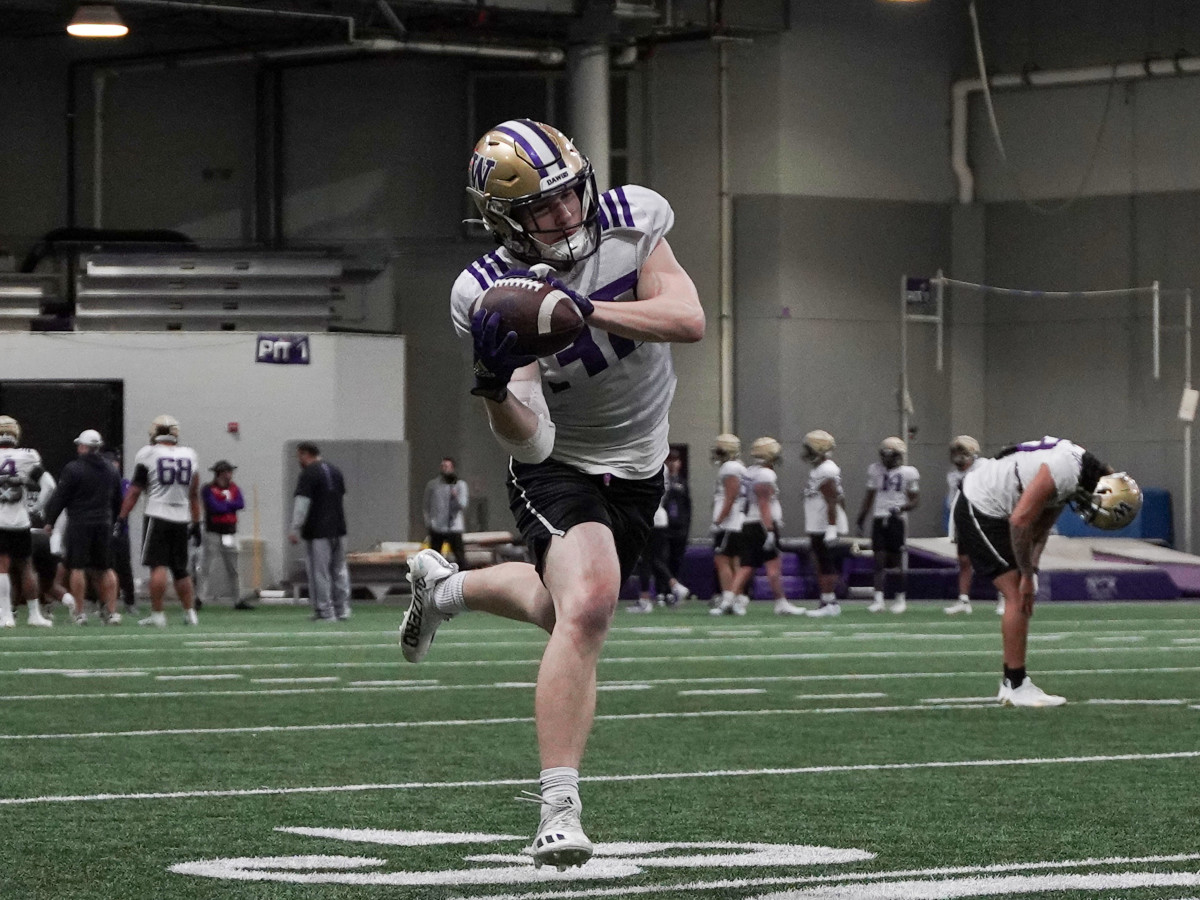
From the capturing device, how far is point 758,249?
3055 centimetres

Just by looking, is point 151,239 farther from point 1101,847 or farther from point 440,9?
point 1101,847

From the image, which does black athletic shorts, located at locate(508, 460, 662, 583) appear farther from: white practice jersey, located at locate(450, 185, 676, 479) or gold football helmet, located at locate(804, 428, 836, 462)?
gold football helmet, located at locate(804, 428, 836, 462)

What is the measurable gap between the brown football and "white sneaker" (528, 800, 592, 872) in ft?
3.41

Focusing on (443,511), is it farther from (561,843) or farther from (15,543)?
(561,843)

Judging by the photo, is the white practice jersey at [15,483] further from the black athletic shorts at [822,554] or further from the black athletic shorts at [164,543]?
the black athletic shorts at [822,554]

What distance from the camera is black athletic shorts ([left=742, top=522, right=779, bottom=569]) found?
2242 cm

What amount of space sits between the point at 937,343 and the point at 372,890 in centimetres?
2748

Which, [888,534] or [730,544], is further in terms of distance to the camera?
[888,534]


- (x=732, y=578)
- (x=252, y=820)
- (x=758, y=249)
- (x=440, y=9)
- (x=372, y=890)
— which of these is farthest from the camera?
(x=758, y=249)

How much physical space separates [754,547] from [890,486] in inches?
75.8

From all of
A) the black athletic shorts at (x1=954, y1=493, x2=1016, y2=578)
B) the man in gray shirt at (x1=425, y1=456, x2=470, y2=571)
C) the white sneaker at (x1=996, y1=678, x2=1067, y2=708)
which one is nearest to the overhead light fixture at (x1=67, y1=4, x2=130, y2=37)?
the man in gray shirt at (x1=425, y1=456, x2=470, y2=571)

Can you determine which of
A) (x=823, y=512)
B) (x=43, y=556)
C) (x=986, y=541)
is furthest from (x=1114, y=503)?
(x=43, y=556)

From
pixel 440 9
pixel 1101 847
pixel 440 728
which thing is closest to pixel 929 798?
pixel 1101 847

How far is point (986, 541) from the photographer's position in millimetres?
11281
